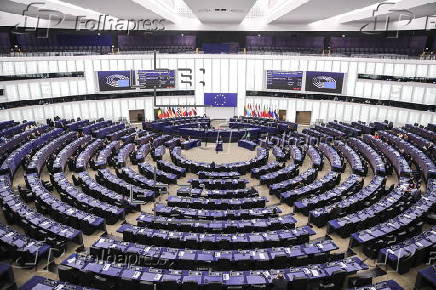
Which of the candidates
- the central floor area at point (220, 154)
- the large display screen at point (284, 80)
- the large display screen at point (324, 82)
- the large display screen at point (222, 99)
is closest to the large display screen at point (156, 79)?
the large display screen at point (222, 99)

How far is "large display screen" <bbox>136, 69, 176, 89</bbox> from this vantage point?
41.3 meters

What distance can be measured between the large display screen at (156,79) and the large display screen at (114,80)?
4.51 ft

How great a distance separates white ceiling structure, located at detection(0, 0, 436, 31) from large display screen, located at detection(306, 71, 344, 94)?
638cm

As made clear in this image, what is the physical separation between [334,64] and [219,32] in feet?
54.2

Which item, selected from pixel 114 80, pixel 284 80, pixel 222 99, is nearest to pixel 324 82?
pixel 284 80

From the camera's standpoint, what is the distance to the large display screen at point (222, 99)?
44287 millimetres

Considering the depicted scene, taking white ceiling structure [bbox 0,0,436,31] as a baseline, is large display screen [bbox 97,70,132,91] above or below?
below

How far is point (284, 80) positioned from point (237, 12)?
49.8 feet

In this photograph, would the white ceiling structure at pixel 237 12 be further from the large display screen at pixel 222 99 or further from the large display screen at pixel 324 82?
the large display screen at pixel 222 99

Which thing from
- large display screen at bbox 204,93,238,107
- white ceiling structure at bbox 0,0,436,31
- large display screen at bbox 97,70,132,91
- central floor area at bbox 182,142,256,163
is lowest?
central floor area at bbox 182,142,256,163

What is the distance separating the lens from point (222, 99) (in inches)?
1746

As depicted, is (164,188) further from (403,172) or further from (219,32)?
(219,32)
